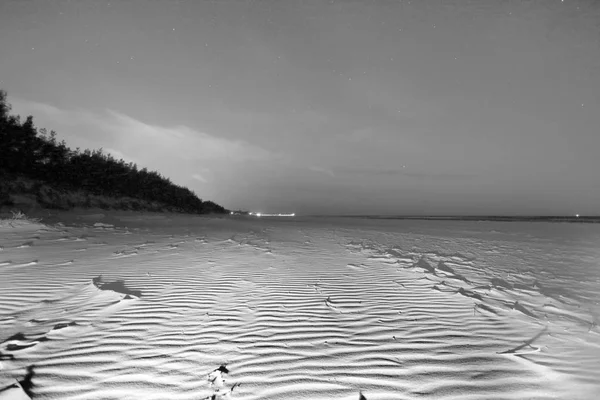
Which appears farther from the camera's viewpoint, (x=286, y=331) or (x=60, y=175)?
(x=60, y=175)

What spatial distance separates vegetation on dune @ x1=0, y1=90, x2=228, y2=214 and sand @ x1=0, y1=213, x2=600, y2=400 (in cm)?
1116

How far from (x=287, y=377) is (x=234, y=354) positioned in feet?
1.99

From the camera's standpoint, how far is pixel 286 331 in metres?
3.27

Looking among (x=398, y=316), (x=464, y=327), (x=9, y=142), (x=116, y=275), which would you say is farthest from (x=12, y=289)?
(x=9, y=142)

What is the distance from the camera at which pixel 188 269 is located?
5.95 metres

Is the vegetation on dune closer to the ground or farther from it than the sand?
farther from it

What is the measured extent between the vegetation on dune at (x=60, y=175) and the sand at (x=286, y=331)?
11.2m

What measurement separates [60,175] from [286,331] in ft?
68.1

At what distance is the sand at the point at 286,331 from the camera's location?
2271mm

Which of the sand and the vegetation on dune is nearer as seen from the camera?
the sand

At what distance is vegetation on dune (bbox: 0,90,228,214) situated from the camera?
1470 cm

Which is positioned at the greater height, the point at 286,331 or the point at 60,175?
the point at 60,175

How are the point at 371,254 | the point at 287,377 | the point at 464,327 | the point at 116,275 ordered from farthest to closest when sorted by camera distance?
the point at 371,254
the point at 116,275
the point at 464,327
the point at 287,377

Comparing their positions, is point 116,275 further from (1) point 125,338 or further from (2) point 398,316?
(2) point 398,316
